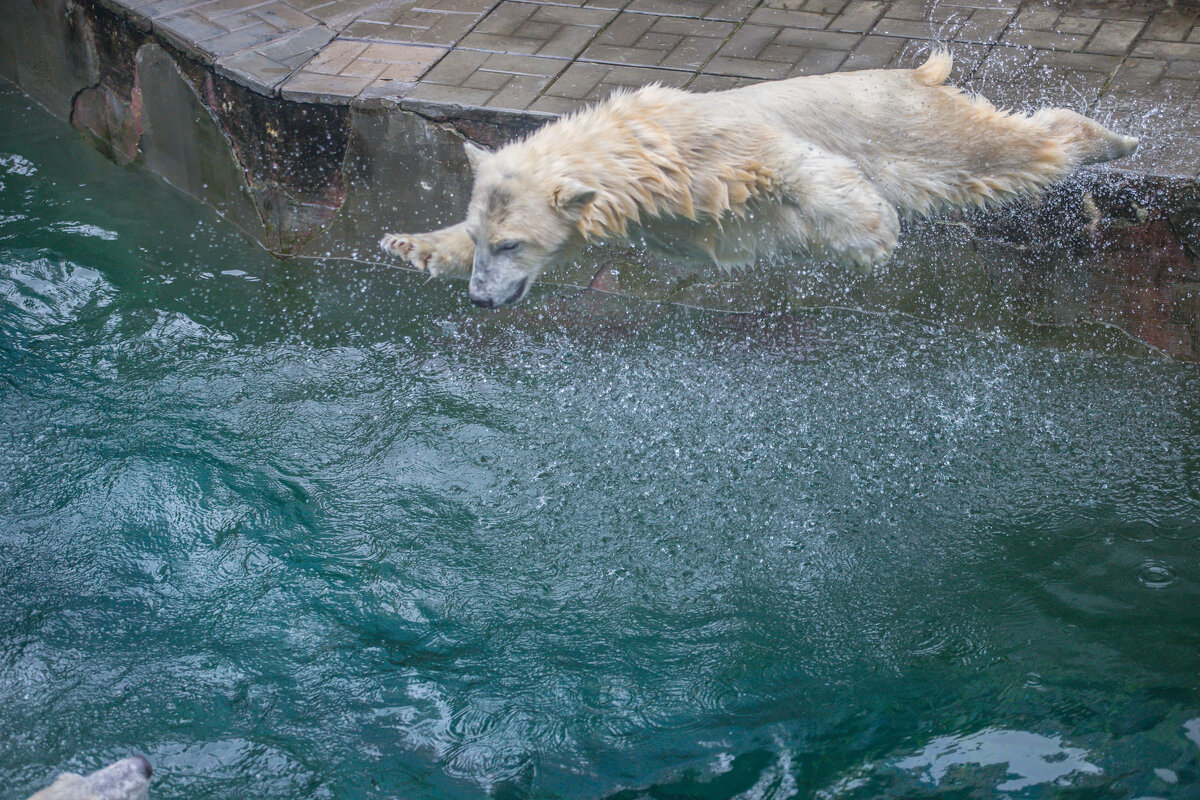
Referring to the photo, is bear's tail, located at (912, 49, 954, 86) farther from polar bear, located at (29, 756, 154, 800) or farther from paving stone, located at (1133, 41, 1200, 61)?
polar bear, located at (29, 756, 154, 800)

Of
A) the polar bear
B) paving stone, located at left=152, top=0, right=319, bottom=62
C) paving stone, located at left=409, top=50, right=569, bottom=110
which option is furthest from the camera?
paving stone, located at left=152, top=0, right=319, bottom=62

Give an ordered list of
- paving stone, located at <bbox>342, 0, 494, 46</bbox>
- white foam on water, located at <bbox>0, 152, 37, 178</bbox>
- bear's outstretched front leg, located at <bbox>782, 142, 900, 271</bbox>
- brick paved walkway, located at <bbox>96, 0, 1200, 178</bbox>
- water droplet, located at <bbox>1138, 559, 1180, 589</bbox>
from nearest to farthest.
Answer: bear's outstretched front leg, located at <bbox>782, 142, 900, 271</bbox>, water droplet, located at <bbox>1138, 559, 1180, 589</bbox>, brick paved walkway, located at <bbox>96, 0, 1200, 178</bbox>, paving stone, located at <bbox>342, 0, 494, 46</bbox>, white foam on water, located at <bbox>0, 152, 37, 178</bbox>

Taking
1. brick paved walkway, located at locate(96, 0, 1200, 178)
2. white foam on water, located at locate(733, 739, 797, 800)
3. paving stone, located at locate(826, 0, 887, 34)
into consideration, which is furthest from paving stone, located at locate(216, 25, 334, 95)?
white foam on water, located at locate(733, 739, 797, 800)

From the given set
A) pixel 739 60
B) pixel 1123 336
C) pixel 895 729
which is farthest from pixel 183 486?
pixel 1123 336

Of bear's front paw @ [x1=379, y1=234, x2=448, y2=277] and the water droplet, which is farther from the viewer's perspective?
bear's front paw @ [x1=379, y1=234, x2=448, y2=277]

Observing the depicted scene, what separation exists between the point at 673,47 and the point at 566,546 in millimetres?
2862

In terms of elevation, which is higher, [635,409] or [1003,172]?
[1003,172]

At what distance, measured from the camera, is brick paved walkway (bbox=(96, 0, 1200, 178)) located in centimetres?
497

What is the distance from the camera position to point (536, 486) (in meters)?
4.42

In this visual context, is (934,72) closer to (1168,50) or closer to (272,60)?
(1168,50)

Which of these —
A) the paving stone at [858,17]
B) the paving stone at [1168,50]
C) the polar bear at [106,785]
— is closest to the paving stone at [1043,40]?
the paving stone at [1168,50]

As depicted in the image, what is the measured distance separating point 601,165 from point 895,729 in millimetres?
2018

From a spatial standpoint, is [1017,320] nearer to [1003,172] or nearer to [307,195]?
[1003,172]

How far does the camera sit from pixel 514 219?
3.45 m
